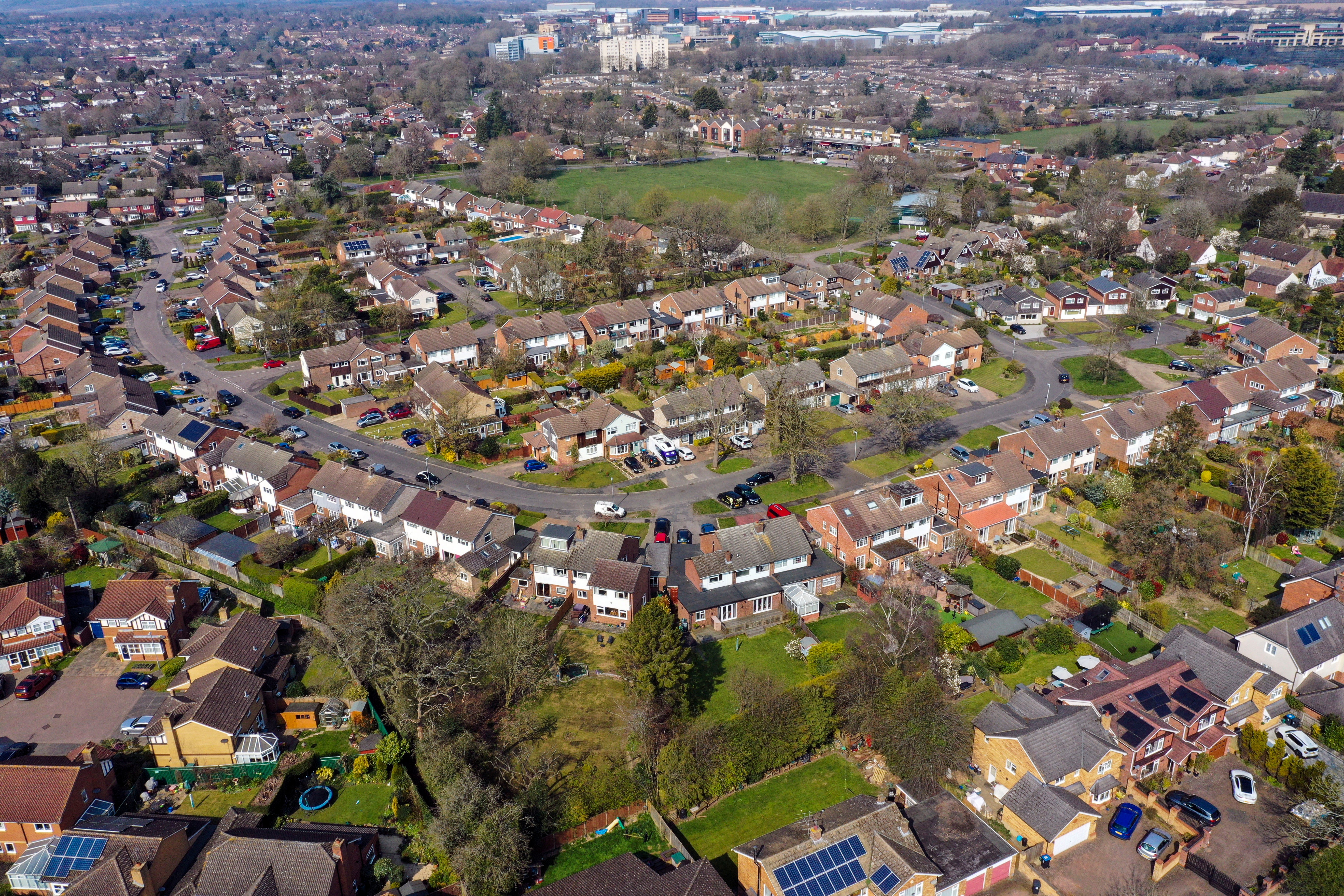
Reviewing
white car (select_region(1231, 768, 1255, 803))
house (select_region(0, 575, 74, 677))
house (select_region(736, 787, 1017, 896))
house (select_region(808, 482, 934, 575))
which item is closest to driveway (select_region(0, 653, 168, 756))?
house (select_region(0, 575, 74, 677))

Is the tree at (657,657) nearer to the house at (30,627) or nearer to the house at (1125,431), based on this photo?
the house at (30,627)

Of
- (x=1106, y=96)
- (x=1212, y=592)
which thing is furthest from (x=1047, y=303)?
(x=1106, y=96)

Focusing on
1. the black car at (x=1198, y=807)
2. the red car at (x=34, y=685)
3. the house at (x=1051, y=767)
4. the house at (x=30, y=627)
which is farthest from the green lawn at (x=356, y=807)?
the black car at (x=1198, y=807)

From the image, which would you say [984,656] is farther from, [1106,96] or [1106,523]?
[1106,96]

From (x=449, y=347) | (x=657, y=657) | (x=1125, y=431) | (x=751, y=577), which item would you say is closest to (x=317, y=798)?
(x=657, y=657)

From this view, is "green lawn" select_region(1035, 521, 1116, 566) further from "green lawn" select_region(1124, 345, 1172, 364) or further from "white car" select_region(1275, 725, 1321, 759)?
"green lawn" select_region(1124, 345, 1172, 364)

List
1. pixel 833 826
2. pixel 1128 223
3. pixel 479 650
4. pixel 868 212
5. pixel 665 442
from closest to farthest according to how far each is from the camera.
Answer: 1. pixel 833 826
2. pixel 479 650
3. pixel 665 442
4. pixel 1128 223
5. pixel 868 212

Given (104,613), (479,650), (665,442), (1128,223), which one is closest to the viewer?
(479,650)
